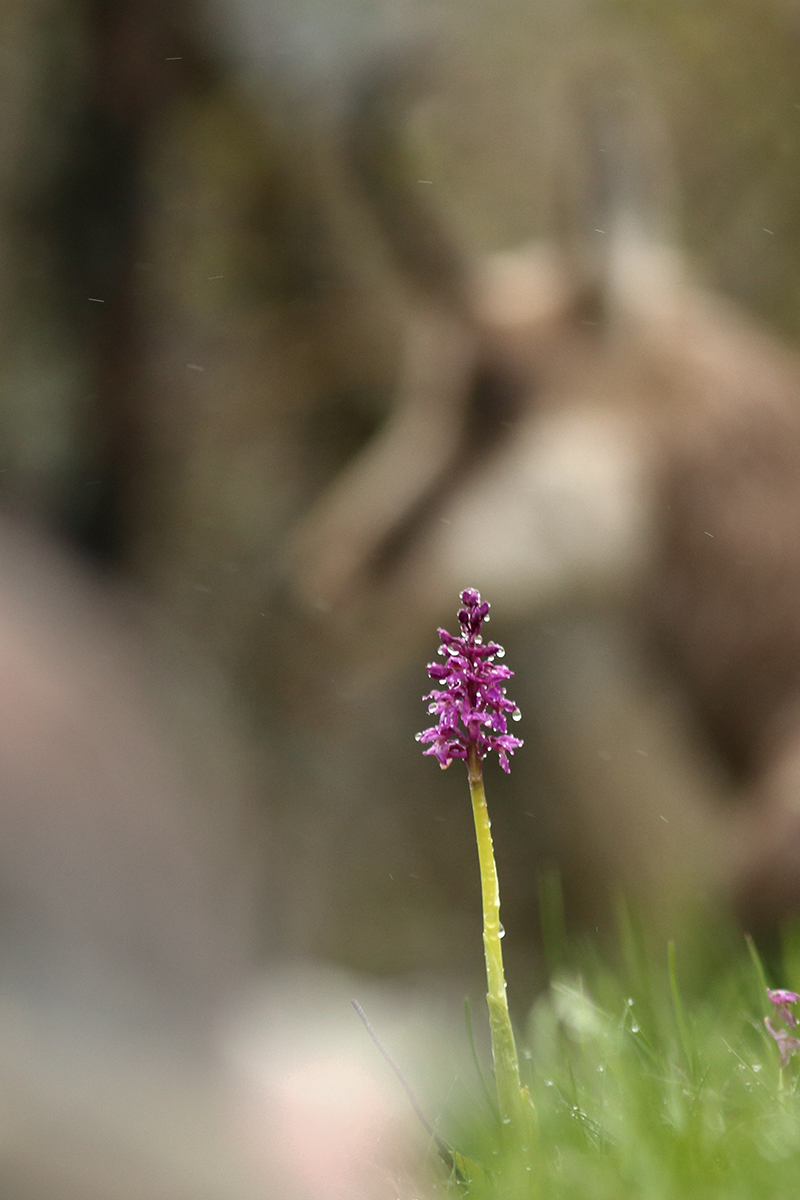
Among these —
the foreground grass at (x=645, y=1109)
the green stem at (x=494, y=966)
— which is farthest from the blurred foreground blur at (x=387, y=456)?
the green stem at (x=494, y=966)

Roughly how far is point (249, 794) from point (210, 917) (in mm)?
938

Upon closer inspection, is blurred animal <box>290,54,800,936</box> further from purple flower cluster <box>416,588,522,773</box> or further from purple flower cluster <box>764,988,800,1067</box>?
purple flower cluster <box>416,588,522,773</box>

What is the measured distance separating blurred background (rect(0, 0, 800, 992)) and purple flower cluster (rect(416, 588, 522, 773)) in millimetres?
1307

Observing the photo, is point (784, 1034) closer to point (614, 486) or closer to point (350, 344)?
point (614, 486)

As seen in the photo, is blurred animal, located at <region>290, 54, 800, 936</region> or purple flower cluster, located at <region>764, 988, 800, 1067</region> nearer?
purple flower cluster, located at <region>764, 988, 800, 1067</region>

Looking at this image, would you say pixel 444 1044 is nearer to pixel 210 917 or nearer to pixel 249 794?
pixel 210 917

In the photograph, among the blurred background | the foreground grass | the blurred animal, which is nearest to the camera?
the foreground grass

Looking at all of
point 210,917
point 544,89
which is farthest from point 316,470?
point 210,917

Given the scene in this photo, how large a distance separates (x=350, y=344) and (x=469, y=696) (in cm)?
210

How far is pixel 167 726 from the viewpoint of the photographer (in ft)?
7.39

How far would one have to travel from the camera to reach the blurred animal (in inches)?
61.4

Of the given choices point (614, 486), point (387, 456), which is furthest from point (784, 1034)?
point (387, 456)

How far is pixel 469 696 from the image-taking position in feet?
1.50

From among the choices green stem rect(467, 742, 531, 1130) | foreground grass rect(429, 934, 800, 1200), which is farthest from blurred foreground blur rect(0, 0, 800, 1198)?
green stem rect(467, 742, 531, 1130)
